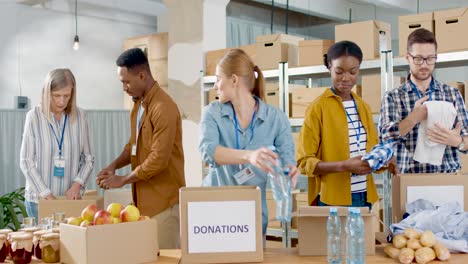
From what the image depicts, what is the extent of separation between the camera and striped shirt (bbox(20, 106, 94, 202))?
10.0 feet

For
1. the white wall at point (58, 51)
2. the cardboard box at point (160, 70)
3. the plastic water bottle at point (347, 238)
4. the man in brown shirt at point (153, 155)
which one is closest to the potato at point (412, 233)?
the plastic water bottle at point (347, 238)

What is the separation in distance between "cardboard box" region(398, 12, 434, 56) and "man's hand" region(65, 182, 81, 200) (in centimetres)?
237

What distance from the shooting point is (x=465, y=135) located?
8.98 ft

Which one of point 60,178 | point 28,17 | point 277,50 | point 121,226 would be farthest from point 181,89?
point 121,226

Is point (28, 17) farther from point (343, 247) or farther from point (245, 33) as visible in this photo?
point (343, 247)

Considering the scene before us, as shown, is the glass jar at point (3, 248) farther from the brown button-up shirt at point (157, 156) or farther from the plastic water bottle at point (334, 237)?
the plastic water bottle at point (334, 237)

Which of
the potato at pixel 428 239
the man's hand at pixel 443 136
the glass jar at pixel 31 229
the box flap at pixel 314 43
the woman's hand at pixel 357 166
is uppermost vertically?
the box flap at pixel 314 43

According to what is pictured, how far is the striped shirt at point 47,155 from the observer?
3061 mm

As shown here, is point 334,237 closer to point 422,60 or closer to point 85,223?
point 85,223

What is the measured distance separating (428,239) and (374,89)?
223cm

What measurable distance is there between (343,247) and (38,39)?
5947 millimetres

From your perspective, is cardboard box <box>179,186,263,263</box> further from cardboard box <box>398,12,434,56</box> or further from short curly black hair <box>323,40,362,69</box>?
cardboard box <box>398,12,434,56</box>

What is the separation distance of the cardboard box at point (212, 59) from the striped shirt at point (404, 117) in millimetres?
2496

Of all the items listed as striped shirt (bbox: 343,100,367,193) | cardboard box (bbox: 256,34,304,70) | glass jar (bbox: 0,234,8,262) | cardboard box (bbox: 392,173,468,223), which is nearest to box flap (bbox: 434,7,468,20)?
cardboard box (bbox: 256,34,304,70)
